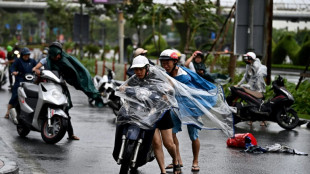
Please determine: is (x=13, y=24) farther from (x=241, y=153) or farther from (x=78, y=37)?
(x=241, y=153)

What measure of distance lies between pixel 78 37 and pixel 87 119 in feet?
90.7

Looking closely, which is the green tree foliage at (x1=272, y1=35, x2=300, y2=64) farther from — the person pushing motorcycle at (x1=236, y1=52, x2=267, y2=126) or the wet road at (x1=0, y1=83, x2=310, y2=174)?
the wet road at (x1=0, y1=83, x2=310, y2=174)

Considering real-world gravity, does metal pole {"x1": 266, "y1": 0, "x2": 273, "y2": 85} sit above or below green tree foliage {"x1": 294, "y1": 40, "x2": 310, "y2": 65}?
above

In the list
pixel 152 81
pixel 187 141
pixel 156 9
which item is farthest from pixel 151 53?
pixel 152 81

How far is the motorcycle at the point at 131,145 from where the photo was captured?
788cm

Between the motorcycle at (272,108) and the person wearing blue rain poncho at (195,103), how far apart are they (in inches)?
225

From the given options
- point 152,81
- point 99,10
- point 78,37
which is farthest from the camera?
point 99,10

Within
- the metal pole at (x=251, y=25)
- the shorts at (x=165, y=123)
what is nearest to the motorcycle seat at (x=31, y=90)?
the shorts at (x=165, y=123)

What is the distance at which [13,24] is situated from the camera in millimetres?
145500

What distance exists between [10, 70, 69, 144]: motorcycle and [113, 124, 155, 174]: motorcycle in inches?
131

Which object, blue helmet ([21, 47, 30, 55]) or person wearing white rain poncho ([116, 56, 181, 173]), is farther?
blue helmet ([21, 47, 30, 55])

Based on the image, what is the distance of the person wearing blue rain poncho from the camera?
9.09m

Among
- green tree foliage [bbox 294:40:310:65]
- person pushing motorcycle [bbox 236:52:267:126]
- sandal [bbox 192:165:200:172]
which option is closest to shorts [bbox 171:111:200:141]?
sandal [bbox 192:165:200:172]

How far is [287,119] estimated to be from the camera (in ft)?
50.0
